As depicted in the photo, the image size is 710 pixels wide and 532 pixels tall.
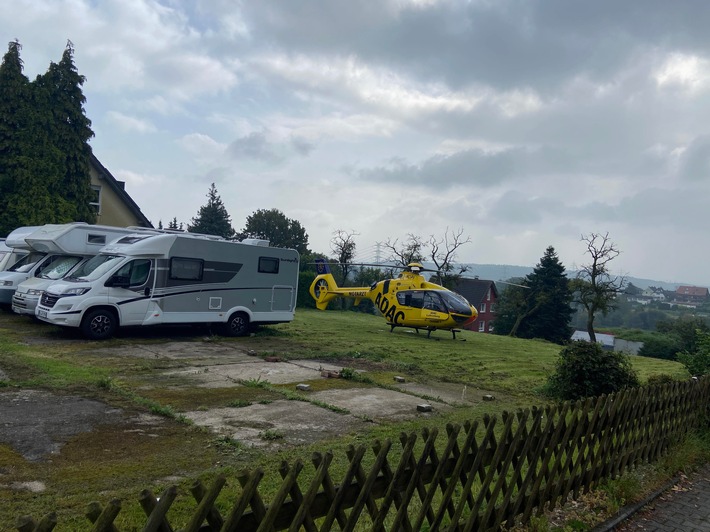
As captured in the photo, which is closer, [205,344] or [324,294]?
[205,344]

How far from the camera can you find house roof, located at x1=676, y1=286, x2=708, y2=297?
9797 centimetres

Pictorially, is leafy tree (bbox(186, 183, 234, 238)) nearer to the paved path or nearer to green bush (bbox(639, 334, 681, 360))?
green bush (bbox(639, 334, 681, 360))

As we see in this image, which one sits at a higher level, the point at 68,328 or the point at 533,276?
the point at 533,276

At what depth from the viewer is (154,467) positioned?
5367 mm

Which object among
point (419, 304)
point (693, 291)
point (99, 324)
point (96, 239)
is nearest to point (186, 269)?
point (99, 324)

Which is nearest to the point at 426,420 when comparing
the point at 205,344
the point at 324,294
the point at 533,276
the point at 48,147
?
the point at 205,344

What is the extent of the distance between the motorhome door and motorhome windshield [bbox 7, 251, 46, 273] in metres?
5.11

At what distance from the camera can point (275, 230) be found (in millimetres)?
67000

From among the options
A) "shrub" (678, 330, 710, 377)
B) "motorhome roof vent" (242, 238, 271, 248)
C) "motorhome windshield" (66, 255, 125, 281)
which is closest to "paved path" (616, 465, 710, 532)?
"shrub" (678, 330, 710, 377)

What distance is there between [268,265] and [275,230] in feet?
168

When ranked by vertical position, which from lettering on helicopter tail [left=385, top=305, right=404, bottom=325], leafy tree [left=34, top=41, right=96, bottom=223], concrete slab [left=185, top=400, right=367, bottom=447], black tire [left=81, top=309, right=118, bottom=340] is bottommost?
concrete slab [left=185, top=400, right=367, bottom=447]

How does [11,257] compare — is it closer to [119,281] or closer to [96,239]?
[96,239]

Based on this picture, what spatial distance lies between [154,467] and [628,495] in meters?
4.48

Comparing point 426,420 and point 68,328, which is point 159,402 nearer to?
point 426,420
